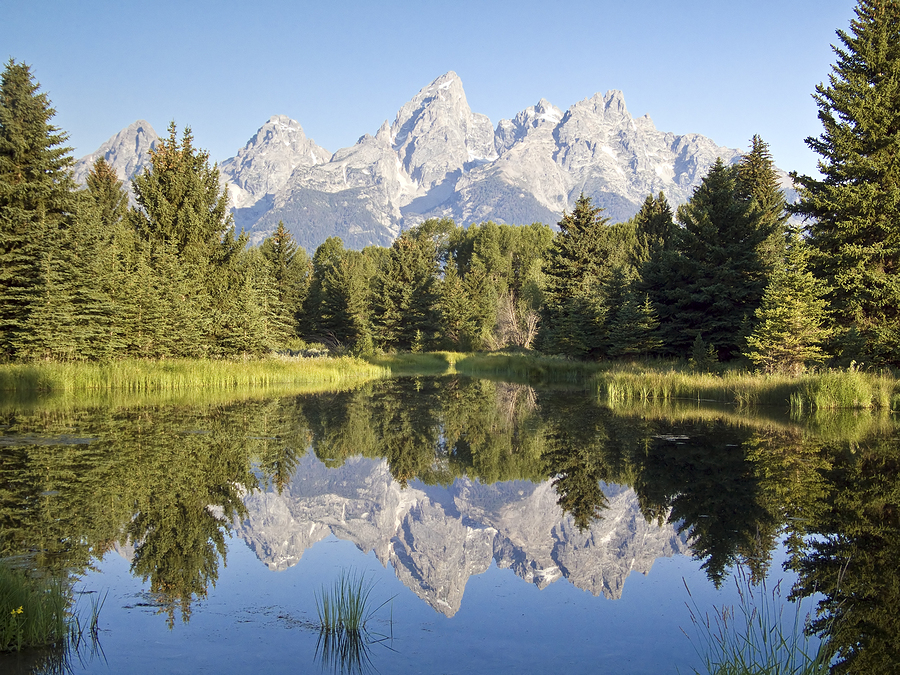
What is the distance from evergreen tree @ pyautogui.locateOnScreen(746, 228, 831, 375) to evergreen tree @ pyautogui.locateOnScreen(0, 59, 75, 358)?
27.9 metres

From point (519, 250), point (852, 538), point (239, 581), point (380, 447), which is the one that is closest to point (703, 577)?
point (852, 538)

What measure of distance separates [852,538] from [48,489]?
11.0 m

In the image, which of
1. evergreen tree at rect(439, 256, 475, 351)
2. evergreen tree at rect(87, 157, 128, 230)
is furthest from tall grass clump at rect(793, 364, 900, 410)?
evergreen tree at rect(87, 157, 128, 230)

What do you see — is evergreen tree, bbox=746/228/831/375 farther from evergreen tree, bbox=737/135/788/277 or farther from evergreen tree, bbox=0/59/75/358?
evergreen tree, bbox=0/59/75/358

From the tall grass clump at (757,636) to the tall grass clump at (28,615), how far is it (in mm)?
4987

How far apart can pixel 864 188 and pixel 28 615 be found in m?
27.3

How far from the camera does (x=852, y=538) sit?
728cm

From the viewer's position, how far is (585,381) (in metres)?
33.0

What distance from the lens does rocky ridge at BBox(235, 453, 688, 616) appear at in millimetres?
7059

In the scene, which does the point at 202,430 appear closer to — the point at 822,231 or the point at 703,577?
the point at 703,577

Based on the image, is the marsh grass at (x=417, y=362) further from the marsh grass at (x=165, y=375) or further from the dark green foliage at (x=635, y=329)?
the dark green foliage at (x=635, y=329)

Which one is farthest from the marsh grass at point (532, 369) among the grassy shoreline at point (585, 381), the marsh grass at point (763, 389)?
the marsh grass at point (763, 389)

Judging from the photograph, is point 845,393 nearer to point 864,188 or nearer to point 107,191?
point 864,188

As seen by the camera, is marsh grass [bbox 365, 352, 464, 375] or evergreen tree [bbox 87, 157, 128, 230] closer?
evergreen tree [bbox 87, 157, 128, 230]
